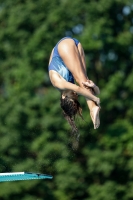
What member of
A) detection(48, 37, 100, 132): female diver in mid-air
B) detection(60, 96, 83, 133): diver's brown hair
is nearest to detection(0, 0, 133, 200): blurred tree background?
detection(60, 96, 83, 133): diver's brown hair

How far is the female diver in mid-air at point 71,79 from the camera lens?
8.59 meters

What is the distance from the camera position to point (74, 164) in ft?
57.4

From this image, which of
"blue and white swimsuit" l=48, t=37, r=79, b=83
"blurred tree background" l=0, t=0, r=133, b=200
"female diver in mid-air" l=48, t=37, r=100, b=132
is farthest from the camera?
"blurred tree background" l=0, t=0, r=133, b=200

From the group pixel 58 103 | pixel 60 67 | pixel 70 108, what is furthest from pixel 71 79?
pixel 58 103

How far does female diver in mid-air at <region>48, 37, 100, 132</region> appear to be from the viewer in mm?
8586

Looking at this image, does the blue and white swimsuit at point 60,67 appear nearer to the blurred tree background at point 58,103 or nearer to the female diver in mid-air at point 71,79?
the female diver in mid-air at point 71,79

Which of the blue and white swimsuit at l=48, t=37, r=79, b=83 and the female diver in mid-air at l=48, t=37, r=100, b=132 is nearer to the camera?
the female diver in mid-air at l=48, t=37, r=100, b=132

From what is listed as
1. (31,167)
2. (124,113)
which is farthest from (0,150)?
(124,113)

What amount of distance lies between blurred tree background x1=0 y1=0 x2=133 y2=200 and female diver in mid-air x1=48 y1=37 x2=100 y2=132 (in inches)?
315

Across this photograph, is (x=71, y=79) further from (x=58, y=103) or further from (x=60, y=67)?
(x=58, y=103)

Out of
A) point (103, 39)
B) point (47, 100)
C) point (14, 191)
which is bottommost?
point (14, 191)

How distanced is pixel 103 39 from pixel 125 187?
147 inches

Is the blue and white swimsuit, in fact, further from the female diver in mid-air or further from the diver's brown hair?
the diver's brown hair

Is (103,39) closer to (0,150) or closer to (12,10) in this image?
(12,10)
